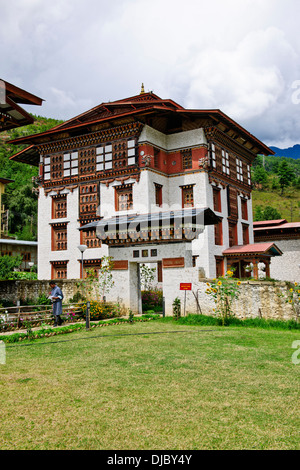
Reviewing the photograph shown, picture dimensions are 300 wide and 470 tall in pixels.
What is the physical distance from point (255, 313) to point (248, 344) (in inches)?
165

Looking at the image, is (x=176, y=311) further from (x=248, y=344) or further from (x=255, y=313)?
(x=248, y=344)

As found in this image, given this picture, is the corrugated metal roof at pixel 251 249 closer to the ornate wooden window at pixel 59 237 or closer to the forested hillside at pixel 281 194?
the ornate wooden window at pixel 59 237

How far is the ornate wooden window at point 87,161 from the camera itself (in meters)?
29.1

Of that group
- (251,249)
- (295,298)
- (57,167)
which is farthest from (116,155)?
(295,298)

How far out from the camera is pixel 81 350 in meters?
10.1

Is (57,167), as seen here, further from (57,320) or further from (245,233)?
(57,320)

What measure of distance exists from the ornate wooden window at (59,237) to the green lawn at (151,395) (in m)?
19.5

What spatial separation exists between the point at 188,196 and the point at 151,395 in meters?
22.7

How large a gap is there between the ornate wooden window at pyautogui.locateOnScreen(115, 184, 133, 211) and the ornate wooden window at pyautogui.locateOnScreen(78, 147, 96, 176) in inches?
111

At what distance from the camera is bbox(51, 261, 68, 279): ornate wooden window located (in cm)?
2977

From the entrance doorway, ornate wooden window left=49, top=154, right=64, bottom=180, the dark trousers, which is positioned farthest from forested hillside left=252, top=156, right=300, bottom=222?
the dark trousers

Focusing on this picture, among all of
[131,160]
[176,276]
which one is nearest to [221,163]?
[131,160]

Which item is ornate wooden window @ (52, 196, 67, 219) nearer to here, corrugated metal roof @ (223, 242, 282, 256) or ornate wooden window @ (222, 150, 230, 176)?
ornate wooden window @ (222, 150, 230, 176)

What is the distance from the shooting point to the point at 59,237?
3034 cm
